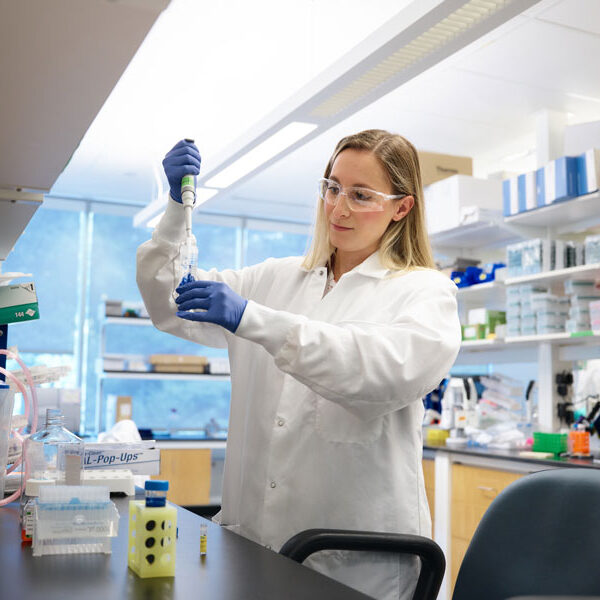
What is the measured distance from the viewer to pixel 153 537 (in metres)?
0.90

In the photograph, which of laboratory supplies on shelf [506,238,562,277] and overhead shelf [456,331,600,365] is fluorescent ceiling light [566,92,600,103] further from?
overhead shelf [456,331,600,365]

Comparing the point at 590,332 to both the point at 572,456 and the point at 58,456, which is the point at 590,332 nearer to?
the point at 572,456

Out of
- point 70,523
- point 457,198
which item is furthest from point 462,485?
point 70,523

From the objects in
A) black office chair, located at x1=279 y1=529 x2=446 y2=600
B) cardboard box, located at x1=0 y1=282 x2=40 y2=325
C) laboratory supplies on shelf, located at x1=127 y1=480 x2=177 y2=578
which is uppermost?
cardboard box, located at x1=0 y1=282 x2=40 y2=325

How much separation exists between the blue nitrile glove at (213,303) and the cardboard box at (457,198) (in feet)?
11.5

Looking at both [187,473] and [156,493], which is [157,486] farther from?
[187,473]

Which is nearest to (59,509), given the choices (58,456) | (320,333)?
(58,456)

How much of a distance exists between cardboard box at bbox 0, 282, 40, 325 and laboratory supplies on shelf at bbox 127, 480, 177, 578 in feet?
2.97

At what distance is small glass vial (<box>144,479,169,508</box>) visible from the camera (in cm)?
93

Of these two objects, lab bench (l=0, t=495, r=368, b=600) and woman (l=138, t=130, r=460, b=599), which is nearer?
lab bench (l=0, t=495, r=368, b=600)

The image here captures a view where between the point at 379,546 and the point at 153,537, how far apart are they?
506 mm

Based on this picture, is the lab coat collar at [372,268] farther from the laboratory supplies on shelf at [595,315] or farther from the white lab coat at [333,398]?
the laboratory supplies on shelf at [595,315]

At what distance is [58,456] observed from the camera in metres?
1.31

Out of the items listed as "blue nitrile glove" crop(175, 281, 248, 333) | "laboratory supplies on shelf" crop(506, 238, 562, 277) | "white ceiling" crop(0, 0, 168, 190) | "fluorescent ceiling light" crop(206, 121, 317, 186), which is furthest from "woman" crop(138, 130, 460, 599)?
"laboratory supplies on shelf" crop(506, 238, 562, 277)
